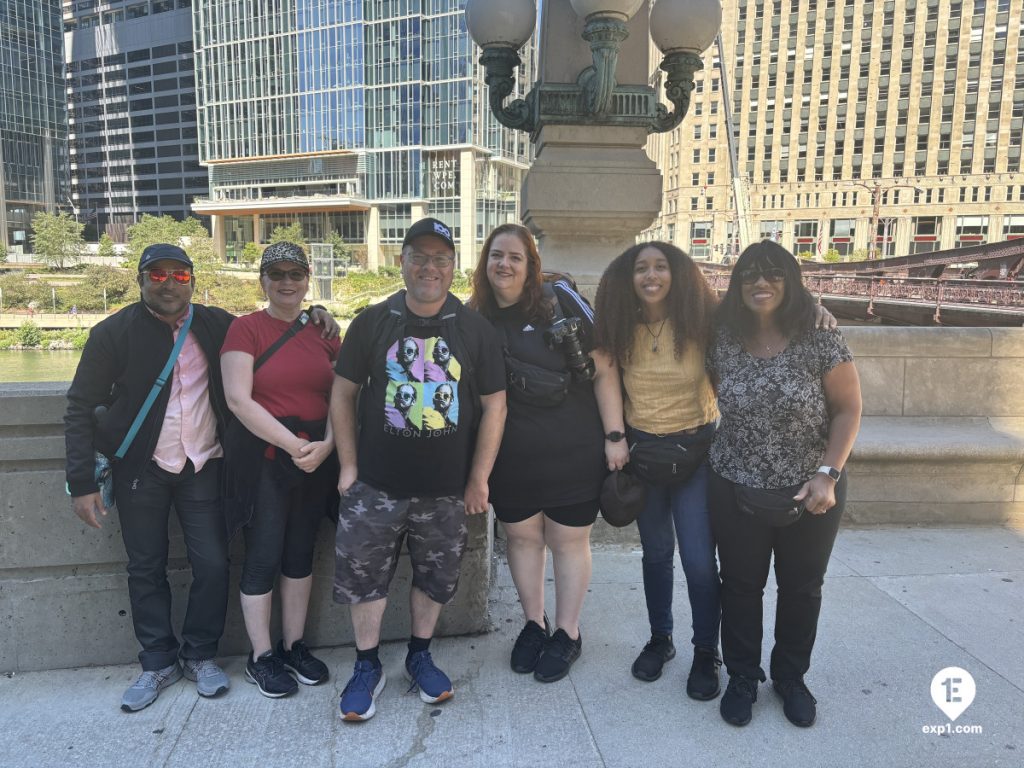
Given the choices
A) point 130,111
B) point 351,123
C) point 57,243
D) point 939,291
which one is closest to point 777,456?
point 939,291

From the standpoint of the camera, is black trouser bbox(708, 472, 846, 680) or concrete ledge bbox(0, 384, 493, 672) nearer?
black trouser bbox(708, 472, 846, 680)

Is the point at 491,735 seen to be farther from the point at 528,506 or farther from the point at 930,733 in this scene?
the point at 930,733

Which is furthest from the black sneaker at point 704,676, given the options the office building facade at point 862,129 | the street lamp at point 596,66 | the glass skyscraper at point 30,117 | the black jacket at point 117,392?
the glass skyscraper at point 30,117

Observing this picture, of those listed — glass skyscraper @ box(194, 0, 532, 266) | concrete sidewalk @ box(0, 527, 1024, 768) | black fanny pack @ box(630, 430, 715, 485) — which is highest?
glass skyscraper @ box(194, 0, 532, 266)

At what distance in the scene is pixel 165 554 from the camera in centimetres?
297

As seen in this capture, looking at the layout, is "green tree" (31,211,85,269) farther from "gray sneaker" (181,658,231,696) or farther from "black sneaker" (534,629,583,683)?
"black sneaker" (534,629,583,683)

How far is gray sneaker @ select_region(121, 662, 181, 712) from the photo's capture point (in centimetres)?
284

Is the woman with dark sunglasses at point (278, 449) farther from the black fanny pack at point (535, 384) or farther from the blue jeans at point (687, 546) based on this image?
the blue jeans at point (687, 546)

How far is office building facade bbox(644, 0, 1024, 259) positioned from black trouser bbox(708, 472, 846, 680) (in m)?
86.6

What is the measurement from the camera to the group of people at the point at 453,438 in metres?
2.67

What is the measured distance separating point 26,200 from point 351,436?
122 m

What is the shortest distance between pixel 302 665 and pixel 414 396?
1.42 meters

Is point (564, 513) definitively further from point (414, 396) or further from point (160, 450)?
point (160, 450)

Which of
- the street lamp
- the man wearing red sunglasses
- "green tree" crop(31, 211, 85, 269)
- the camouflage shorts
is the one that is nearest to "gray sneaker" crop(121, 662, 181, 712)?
the man wearing red sunglasses
